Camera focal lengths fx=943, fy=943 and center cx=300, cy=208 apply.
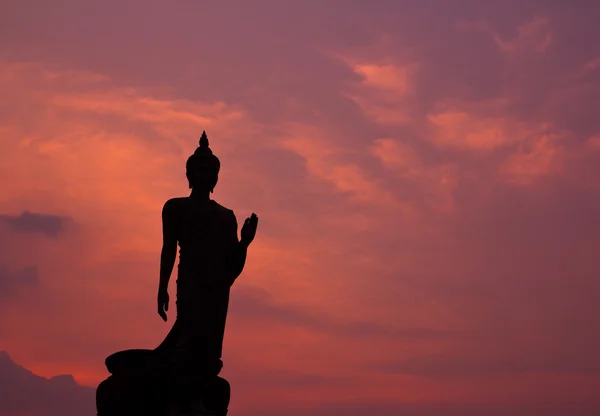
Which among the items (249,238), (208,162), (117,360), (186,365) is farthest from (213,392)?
(208,162)

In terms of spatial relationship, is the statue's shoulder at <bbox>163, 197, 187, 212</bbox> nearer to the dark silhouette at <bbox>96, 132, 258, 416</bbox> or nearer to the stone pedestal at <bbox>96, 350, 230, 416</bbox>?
the dark silhouette at <bbox>96, 132, 258, 416</bbox>

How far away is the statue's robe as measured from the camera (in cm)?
1384

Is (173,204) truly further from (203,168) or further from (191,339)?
(191,339)

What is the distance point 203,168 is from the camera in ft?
49.3

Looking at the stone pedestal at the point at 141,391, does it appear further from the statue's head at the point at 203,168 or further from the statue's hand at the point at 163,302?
the statue's head at the point at 203,168

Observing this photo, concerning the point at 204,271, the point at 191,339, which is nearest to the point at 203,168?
the point at 204,271

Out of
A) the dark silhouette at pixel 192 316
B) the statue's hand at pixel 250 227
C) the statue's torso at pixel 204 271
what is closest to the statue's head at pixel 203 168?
the dark silhouette at pixel 192 316

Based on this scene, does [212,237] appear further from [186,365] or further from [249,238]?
[186,365]

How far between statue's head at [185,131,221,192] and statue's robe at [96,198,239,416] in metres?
0.31

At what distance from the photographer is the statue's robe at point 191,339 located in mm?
13844

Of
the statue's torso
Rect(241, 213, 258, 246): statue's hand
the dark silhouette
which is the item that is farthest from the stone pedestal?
Rect(241, 213, 258, 246): statue's hand

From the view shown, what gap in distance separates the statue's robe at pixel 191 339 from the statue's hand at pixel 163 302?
0.23m

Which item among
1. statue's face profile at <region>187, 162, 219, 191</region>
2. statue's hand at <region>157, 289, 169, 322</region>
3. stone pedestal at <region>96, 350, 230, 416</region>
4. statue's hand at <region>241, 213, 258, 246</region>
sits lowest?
stone pedestal at <region>96, 350, 230, 416</region>

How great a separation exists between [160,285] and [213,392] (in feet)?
6.03
